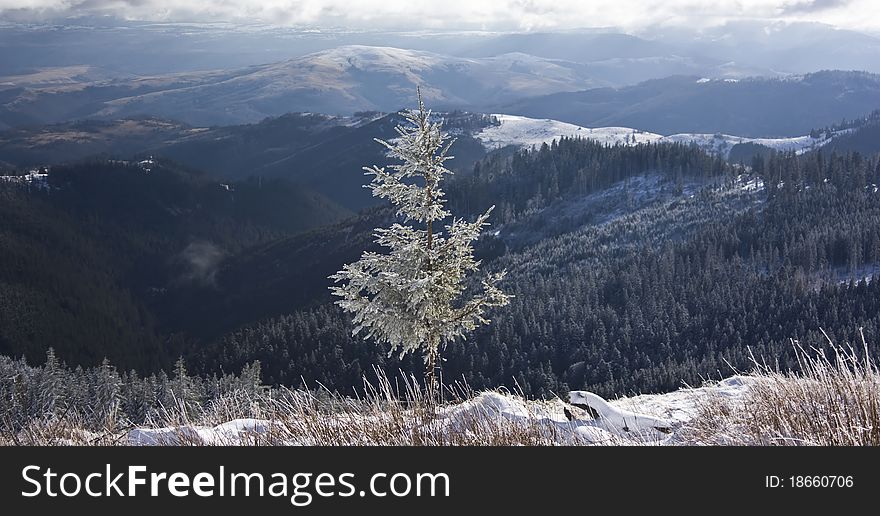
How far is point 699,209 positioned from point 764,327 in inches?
2751

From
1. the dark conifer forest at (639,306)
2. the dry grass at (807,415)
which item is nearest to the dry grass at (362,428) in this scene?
the dry grass at (807,415)

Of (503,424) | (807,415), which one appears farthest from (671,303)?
(503,424)

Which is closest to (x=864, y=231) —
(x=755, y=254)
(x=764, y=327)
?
(x=755, y=254)

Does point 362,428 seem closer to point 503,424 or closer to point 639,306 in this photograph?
point 503,424

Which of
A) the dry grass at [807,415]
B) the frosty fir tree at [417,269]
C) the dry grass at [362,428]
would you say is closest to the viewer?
the dry grass at [807,415]

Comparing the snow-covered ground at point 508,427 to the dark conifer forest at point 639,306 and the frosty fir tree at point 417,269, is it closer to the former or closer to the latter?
the frosty fir tree at point 417,269

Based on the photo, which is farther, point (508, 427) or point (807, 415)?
point (508, 427)

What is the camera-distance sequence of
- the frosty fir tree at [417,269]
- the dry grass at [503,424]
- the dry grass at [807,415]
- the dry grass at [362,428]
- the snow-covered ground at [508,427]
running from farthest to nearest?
the frosty fir tree at [417,269]
the snow-covered ground at [508,427]
the dry grass at [362,428]
the dry grass at [503,424]
the dry grass at [807,415]

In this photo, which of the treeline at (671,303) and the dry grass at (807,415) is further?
Answer: the treeline at (671,303)

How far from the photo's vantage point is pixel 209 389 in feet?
257

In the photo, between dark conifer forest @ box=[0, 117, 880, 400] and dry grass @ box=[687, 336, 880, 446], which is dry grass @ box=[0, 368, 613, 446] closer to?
→ dry grass @ box=[687, 336, 880, 446]

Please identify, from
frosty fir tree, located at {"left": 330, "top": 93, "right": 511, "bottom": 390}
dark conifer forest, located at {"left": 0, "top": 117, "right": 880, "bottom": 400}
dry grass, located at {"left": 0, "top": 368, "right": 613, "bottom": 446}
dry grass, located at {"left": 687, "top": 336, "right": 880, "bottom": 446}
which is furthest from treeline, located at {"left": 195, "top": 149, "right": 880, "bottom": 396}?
dry grass, located at {"left": 0, "top": 368, "right": 613, "bottom": 446}

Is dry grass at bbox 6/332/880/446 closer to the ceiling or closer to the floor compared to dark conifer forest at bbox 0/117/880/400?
closer to the ceiling
